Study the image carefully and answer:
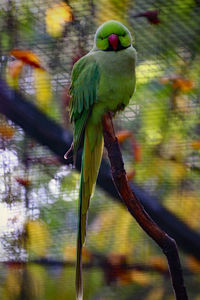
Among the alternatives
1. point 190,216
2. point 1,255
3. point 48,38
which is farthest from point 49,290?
point 48,38

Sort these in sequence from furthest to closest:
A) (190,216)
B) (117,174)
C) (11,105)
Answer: (190,216) → (11,105) → (117,174)

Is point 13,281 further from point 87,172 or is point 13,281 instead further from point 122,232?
point 87,172

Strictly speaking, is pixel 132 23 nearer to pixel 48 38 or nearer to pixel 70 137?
pixel 48 38

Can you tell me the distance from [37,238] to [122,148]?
232 mm

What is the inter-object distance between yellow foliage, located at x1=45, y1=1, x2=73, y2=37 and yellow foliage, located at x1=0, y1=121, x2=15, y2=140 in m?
0.18

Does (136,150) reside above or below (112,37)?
below

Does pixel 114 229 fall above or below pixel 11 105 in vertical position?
below

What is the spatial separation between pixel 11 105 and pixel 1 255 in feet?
1.01

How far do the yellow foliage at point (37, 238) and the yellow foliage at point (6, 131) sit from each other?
0.55ft

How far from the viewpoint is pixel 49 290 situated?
0.99 m

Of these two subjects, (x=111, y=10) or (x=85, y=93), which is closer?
(x=85, y=93)

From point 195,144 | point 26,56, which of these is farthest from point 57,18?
point 195,144

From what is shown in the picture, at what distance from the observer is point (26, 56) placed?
36.6 inches

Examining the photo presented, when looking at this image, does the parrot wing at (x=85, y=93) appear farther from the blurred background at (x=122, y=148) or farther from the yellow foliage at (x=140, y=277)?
the yellow foliage at (x=140, y=277)
